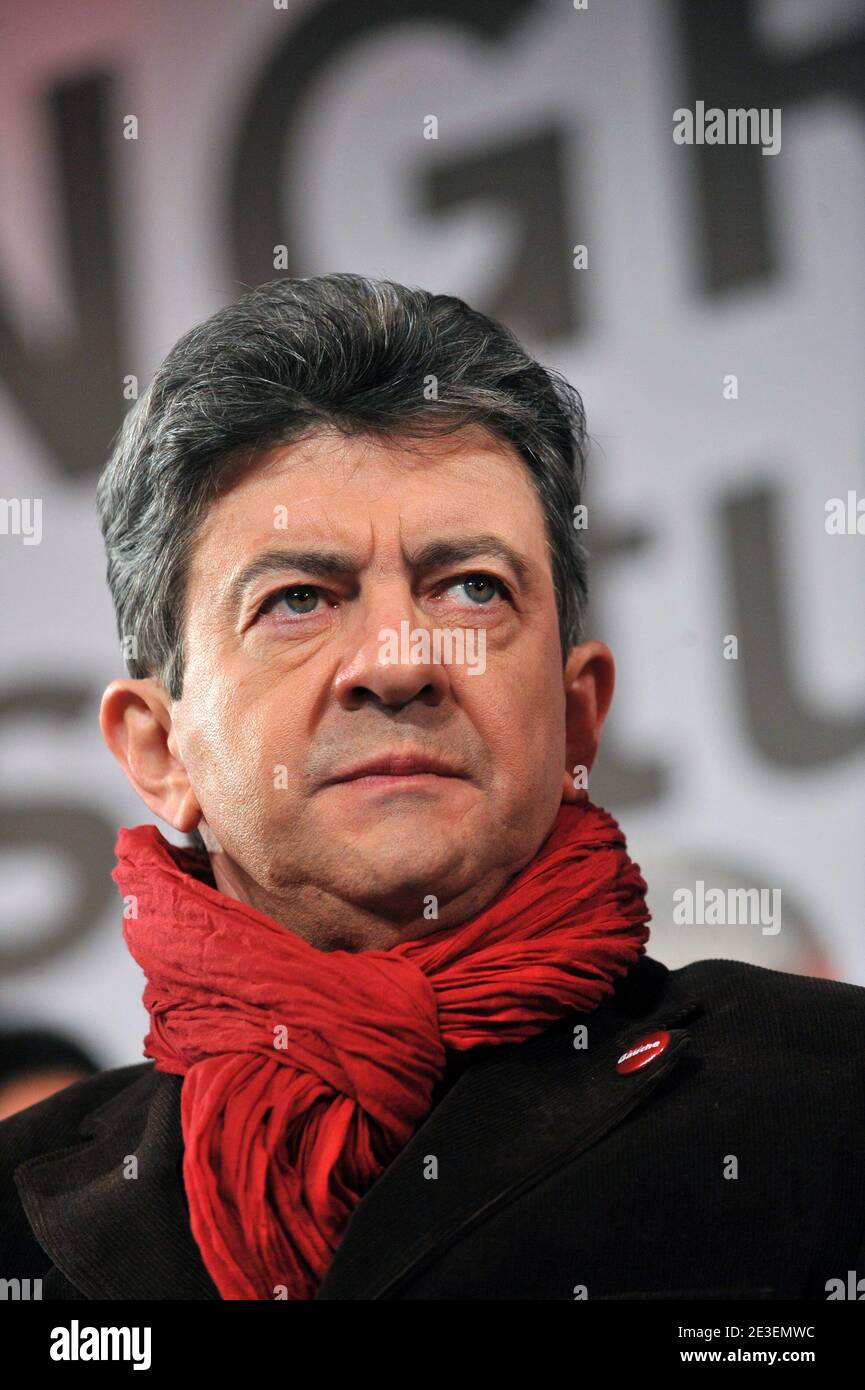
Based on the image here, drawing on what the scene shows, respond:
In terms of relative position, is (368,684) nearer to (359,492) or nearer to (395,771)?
(395,771)

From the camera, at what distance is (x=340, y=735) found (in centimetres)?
211

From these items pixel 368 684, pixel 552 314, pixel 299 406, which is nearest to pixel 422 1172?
pixel 368 684

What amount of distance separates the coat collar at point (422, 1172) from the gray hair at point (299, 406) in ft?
2.01

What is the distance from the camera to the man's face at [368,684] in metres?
2.10

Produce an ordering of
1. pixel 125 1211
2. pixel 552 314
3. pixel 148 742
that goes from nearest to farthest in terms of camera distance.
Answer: pixel 125 1211
pixel 148 742
pixel 552 314

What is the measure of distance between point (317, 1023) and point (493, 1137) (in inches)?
10.9

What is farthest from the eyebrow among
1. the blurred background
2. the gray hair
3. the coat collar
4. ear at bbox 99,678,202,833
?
the blurred background

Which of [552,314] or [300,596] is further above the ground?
[552,314]

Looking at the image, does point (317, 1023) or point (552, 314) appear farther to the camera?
point (552, 314)

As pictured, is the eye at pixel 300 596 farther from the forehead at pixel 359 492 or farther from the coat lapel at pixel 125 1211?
the coat lapel at pixel 125 1211

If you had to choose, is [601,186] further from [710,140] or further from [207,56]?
[207,56]

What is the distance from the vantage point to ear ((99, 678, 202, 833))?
93.0 inches

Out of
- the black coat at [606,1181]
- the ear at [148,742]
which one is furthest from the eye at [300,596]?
the black coat at [606,1181]

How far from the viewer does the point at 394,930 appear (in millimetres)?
2162
